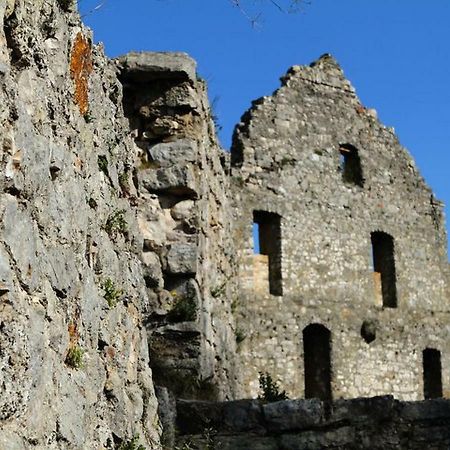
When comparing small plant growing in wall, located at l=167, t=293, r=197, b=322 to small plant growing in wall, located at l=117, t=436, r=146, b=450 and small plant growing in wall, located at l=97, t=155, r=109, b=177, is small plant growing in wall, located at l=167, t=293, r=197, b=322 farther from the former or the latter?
small plant growing in wall, located at l=117, t=436, r=146, b=450

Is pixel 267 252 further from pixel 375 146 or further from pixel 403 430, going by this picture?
pixel 403 430

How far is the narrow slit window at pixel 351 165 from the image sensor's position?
17.0 meters

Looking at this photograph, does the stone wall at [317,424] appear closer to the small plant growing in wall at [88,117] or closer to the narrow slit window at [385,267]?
the small plant growing in wall at [88,117]

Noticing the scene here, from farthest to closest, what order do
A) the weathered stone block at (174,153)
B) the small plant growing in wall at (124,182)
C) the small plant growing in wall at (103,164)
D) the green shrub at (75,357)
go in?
the weathered stone block at (174,153) → the small plant growing in wall at (124,182) → the small plant growing in wall at (103,164) → the green shrub at (75,357)

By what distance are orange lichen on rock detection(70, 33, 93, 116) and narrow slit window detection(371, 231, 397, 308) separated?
12.9 metres

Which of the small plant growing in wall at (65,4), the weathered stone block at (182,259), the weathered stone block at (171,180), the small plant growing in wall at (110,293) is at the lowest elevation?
the small plant growing in wall at (110,293)

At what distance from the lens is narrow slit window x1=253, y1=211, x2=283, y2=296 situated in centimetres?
1511

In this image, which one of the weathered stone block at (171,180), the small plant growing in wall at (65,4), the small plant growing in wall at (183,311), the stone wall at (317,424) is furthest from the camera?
the weathered stone block at (171,180)

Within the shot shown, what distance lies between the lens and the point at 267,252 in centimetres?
1535

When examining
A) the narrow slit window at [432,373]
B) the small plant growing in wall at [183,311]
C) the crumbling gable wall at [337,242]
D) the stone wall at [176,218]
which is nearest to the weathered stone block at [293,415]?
the stone wall at [176,218]

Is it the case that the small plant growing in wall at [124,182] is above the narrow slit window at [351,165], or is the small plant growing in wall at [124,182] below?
below

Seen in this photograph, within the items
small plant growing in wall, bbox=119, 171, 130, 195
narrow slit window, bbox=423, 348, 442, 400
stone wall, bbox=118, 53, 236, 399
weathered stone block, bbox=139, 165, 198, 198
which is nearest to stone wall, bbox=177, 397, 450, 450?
stone wall, bbox=118, 53, 236, 399

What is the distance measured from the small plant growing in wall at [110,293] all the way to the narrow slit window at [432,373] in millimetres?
13134

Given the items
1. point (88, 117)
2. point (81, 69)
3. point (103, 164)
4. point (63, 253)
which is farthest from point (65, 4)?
point (63, 253)
